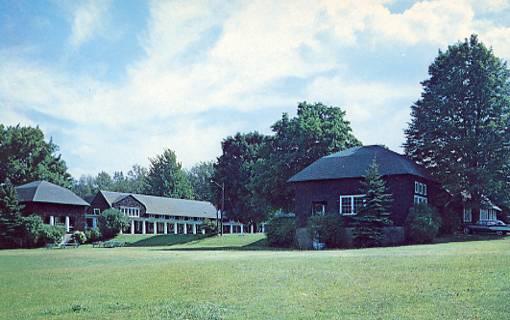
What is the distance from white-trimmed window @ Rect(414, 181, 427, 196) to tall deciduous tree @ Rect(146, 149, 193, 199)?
77436 mm

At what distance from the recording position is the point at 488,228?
44.1 metres

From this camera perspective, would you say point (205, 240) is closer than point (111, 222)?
Yes

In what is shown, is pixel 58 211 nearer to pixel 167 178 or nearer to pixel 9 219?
pixel 9 219

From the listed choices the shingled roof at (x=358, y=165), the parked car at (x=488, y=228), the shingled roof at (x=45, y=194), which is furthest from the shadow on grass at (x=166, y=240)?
the parked car at (x=488, y=228)

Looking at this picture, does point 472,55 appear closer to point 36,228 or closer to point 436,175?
point 436,175

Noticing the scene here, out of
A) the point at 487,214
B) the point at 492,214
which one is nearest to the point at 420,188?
the point at 487,214

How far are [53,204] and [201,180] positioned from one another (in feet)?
282

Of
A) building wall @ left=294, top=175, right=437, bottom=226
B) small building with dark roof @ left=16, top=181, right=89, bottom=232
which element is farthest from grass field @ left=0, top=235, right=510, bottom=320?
small building with dark roof @ left=16, top=181, right=89, bottom=232

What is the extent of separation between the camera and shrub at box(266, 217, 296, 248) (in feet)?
139

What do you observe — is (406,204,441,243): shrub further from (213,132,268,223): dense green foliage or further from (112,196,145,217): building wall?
(112,196,145,217): building wall

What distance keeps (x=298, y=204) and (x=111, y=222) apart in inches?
1197

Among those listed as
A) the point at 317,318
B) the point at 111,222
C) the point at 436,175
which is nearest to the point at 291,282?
the point at 317,318

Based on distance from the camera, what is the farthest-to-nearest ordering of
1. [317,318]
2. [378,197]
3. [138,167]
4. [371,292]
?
[138,167] < [378,197] < [371,292] < [317,318]

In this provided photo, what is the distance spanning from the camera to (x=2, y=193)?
56.4 metres
